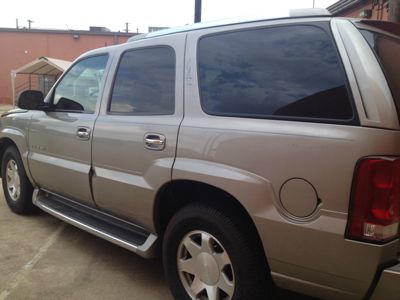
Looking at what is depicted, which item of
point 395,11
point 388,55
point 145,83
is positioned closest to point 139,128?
point 145,83

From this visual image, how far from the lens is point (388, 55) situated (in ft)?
8.42

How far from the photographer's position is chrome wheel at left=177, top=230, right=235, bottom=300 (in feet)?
9.29

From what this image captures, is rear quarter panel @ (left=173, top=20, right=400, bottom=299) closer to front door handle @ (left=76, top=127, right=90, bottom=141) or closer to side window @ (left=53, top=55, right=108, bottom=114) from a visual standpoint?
front door handle @ (left=76, top=127, right=90, bottom=141)

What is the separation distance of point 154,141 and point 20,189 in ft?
9.11

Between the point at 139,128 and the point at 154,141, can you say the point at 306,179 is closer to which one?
the point at 154,141

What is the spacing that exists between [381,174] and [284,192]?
1.62ft

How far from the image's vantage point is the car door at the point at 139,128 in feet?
10.5

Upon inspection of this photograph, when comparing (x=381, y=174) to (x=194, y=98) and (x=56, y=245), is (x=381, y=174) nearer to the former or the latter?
(x=194, y=98)

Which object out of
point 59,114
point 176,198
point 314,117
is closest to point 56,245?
point 59,114

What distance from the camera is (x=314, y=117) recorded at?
2416 millimetres

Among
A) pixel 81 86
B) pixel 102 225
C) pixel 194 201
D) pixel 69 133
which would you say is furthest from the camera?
pixel 81 86

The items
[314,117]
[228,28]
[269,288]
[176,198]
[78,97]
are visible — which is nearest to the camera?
[314,117]

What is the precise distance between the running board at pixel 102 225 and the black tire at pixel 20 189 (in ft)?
1.23

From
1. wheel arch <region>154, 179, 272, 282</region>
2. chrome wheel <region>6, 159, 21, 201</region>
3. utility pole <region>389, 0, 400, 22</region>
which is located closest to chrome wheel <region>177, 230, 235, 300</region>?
wheel arch <region>154, 179, 272, 282</region>
